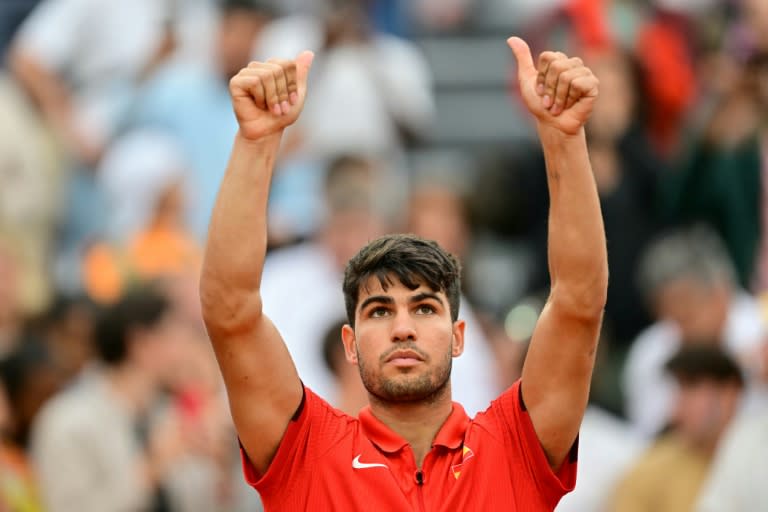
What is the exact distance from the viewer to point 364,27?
11.6 meters

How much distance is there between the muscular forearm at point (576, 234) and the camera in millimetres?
5125

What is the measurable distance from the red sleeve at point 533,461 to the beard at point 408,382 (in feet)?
0.84

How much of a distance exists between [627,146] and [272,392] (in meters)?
5.92

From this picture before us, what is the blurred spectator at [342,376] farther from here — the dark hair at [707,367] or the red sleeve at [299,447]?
the red sleeve at [299,447]

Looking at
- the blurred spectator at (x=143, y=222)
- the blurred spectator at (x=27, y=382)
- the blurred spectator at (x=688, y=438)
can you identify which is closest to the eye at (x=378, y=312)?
the blurred spectator at (x=688, y=438)

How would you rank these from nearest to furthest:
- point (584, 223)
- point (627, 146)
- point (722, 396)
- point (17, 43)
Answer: point (584, 223)
point (722, 396)
point (627, 146)
point (17, 43)

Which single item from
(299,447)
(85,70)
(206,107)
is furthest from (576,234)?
(85,70)

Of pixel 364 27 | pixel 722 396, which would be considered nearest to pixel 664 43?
pixel 364 27

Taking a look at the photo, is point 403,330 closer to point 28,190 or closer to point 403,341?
point 403,341

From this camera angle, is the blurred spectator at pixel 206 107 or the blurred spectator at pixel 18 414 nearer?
the blurred spectator at pixel 18 414

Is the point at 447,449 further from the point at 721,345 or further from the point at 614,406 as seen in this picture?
the point at 614,406

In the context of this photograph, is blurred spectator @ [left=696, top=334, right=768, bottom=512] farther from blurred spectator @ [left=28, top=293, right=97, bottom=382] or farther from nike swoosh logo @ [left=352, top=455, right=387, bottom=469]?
blurred spectator @ [left=28, top=293, right=97, bottom=382]

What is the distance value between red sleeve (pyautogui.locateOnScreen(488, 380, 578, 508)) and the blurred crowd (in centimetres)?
275

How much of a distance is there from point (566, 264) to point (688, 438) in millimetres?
3521
